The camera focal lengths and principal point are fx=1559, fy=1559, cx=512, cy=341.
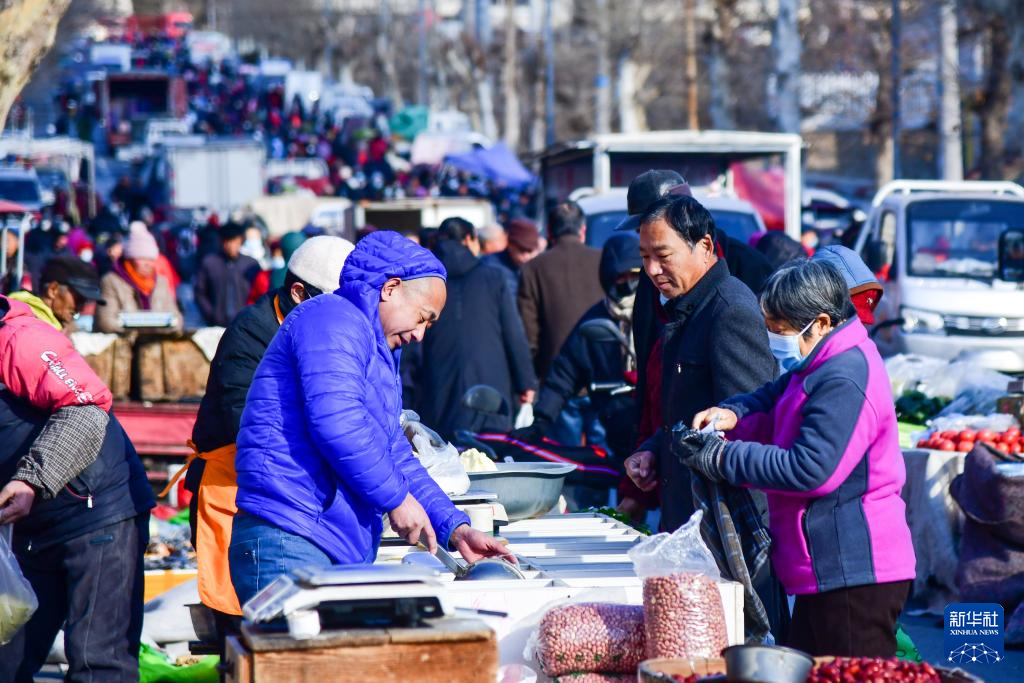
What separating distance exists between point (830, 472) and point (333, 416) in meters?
1.34

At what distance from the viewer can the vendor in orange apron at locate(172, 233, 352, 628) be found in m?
5.32

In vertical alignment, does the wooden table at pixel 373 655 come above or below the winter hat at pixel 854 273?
below

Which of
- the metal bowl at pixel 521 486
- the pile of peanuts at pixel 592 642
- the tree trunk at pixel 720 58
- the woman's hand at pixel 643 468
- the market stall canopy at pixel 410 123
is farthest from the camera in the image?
the market stall canopy at pixel 410 123

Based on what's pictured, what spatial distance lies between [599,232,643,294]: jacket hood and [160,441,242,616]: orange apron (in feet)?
10.5

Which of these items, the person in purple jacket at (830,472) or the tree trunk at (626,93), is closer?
the person in purple jacket at (830,472)

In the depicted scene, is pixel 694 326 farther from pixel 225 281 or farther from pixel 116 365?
pixel 225 281

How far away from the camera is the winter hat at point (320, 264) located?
213 inches

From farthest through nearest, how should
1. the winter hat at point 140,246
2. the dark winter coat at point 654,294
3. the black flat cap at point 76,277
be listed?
the winter hat at point 140,246
the black flat cap at point 76,277
the dark winter coat at point 654,294

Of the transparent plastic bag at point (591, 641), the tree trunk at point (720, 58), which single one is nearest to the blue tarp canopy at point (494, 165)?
the tree trunk at point (720, 58)

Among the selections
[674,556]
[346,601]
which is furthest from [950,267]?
[346,601]

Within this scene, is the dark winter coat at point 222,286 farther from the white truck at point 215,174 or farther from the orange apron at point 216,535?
the white truck at point 215,174

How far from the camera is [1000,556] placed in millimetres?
7574

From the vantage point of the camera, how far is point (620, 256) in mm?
8094

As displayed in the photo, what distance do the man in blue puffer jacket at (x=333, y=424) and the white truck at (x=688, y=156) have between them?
1167cm
